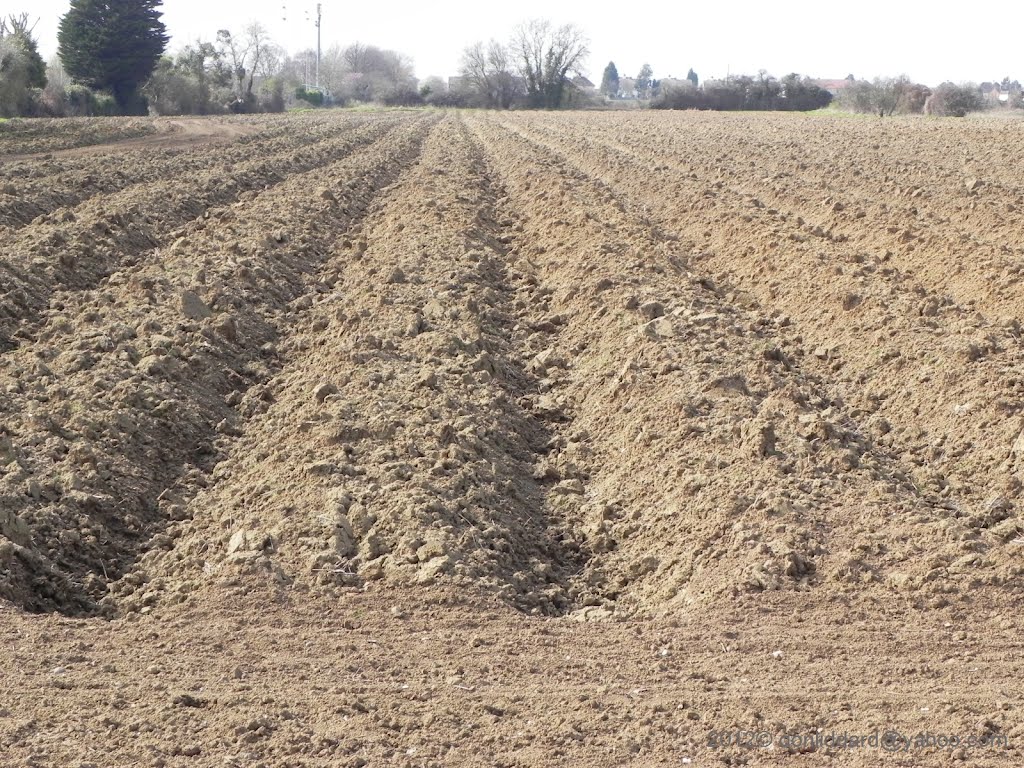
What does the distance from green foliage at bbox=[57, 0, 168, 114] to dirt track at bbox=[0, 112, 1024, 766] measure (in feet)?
148

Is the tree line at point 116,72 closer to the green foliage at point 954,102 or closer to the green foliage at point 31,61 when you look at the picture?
the green foliage at point 31,61

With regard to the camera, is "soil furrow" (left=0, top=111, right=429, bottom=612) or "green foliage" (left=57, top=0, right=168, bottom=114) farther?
"green foliage" (left=57, top=0, right=168, bottom=114)

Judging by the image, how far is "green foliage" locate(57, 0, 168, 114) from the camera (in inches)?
2100

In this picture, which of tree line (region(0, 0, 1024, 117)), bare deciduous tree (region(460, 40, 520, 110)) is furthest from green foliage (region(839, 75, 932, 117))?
bare deciduous tree (region(460, 40, 520, 110))

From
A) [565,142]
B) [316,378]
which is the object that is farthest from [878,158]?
[316,378]

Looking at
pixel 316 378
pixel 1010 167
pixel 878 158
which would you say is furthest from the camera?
pixel 878 158

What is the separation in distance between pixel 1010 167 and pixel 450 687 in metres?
20.0

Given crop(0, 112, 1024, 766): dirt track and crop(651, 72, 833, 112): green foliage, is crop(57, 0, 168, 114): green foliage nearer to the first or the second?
crop(651, 72, 833, 112): green foliage

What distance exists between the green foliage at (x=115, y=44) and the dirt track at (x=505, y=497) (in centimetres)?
4506

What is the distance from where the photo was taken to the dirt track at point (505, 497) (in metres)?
4.09

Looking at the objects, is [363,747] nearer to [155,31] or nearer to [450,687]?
[450,687]

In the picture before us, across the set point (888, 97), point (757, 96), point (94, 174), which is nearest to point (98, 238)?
point (94, 174)

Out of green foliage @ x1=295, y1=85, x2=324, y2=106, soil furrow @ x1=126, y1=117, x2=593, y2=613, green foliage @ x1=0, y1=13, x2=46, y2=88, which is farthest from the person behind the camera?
green foliage @ x1=295, y1=85, x2=324, y2=106

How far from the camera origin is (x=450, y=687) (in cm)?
430
